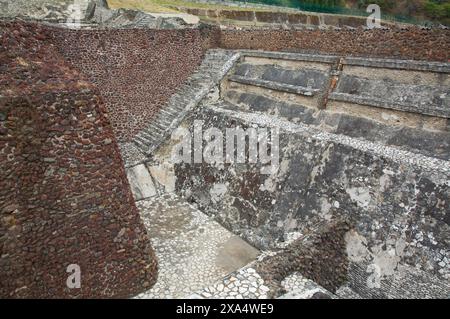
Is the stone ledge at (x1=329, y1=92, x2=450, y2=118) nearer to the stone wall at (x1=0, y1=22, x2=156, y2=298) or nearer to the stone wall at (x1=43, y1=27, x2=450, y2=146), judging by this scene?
the stone wall at (x1=43, y1=27, x2=450, y2=146)

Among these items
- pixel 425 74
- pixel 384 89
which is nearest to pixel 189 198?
pixel 384 89

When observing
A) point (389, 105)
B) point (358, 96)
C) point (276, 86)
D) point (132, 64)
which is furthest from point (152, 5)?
point (389, 105)

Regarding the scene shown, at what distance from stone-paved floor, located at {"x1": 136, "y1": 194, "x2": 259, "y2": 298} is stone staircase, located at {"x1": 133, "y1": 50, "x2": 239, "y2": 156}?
1.83m

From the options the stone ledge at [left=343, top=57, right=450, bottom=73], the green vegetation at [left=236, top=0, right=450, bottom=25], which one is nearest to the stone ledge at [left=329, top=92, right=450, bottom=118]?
the stone ledge at [left=343, top=57, right=450, bottom=73]

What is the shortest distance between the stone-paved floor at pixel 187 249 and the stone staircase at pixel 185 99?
183 centimetres

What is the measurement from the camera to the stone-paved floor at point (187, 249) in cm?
606

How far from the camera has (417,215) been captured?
5.29 m

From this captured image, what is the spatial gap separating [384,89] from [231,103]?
424cm

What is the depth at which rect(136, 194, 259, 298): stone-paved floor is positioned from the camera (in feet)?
19.9

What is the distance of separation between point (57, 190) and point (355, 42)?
23.5 ft

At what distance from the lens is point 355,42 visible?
846cm

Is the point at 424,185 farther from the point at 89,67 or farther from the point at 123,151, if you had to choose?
the point at 89,67

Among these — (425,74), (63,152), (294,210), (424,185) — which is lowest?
(294,210)

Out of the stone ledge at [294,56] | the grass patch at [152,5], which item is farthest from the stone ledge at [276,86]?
the grass patch at [152,5]
